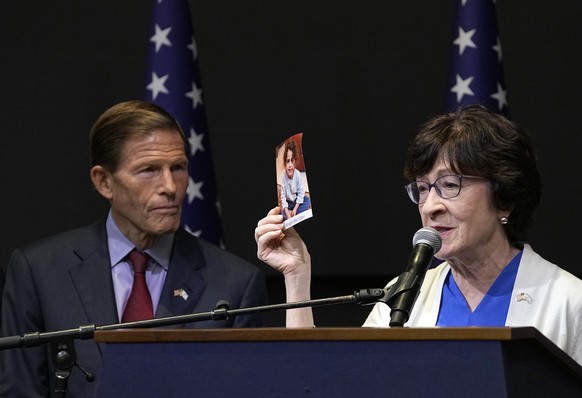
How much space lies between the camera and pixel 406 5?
17.7 feet

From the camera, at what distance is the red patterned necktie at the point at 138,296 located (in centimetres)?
351

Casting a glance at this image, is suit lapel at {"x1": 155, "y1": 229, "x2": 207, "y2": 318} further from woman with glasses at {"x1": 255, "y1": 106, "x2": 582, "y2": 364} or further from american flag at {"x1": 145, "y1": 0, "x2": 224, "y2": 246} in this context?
american flag at {"x1": 145, "y1": 0, "x2": 224, "y2": 246}

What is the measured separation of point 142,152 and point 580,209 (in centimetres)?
245

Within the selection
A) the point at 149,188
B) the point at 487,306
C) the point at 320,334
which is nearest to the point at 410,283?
the point at 320,334

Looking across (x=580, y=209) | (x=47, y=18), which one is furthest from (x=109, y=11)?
(x=580, y=209)

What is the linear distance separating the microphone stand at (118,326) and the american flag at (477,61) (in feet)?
9.07

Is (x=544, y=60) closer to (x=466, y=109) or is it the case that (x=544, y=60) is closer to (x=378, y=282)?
(x=378, y=282)

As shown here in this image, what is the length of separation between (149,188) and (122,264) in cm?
27

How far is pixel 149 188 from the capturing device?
11.9ft

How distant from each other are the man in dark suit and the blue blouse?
0.76m

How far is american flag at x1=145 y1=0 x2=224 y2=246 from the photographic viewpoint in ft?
16.6

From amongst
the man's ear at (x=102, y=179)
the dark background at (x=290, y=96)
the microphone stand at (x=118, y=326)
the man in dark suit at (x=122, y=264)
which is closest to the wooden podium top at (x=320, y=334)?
the microphone stand at (x=118, y=326)

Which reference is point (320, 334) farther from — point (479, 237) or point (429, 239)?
point (479, 237)

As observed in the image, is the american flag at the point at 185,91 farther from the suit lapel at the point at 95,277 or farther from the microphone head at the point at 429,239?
the microphone head at the point at 429,239
